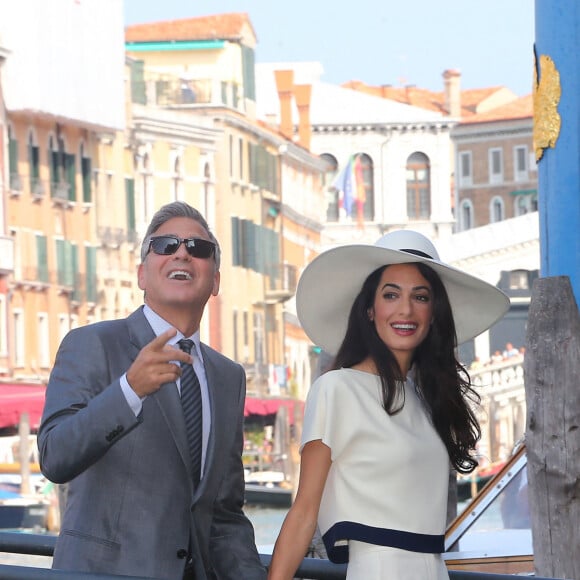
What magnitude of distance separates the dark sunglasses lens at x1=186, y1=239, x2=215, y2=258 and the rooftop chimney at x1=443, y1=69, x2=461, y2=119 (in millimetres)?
68450

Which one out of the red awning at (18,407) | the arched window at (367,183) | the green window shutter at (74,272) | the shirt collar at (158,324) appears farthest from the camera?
the arched window at (367,183)

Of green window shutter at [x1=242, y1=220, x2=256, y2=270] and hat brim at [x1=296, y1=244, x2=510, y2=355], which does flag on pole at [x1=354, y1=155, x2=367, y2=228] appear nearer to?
green window shutter at [x1=242, y1=220, x2=256, y2=270]

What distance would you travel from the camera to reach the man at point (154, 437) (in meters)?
3.05

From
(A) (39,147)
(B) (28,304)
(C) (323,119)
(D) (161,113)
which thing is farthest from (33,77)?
(C) (323,119)

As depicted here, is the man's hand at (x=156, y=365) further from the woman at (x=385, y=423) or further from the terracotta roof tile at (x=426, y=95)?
the terracotta roof tile at (x=426, y=95)

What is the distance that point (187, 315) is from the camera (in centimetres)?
329

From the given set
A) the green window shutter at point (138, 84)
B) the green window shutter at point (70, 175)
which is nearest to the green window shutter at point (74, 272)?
the green window shutter at point (70, 175)

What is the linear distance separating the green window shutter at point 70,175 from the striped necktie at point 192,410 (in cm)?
3289

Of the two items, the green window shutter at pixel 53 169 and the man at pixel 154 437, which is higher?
the green window shutter at pixel 53 169

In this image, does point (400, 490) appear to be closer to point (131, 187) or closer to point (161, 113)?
point (131, 187)

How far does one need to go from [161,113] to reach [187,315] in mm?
38430

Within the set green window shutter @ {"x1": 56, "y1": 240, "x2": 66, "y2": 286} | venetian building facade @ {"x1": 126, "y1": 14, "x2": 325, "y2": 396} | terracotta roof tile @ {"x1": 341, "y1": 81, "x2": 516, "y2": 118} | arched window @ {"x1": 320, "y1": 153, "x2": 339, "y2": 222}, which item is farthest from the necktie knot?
terracotta roof tile @ {"x1": 341, "y1": 81, "x2": 516, "y2": 118}

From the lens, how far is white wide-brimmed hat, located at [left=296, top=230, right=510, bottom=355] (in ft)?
11.0

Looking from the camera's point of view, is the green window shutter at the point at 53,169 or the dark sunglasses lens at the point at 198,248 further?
the green window shutter at the point at 53,169
